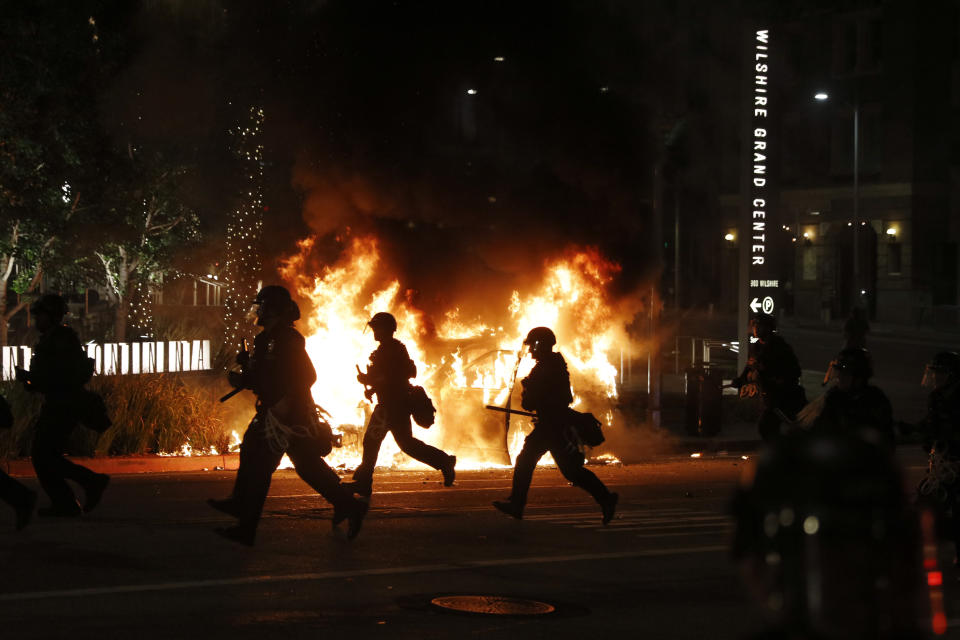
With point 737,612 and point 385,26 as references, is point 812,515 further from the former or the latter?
point 385,26

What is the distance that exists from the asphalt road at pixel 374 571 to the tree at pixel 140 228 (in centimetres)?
1121

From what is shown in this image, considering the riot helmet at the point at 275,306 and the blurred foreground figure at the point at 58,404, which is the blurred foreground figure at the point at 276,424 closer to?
the riot helmet at the point at 275,306

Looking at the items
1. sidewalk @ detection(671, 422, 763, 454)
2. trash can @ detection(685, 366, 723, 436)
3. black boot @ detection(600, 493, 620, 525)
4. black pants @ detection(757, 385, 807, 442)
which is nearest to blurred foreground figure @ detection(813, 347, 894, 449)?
black boot @ detection(600, 493, 620, 525)

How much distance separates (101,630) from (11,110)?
13.8 meters

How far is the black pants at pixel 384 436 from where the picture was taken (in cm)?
1053

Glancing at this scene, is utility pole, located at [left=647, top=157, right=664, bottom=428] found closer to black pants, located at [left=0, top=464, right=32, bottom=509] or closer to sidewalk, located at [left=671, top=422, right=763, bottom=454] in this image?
sidewalk, located at [left=671, top=422, right=763, bottom=454]

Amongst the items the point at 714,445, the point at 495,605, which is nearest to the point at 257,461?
the point at 495,605

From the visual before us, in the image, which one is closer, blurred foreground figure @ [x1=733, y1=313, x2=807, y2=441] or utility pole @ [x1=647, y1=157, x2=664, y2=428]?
blurred foreground figure @ [x1=733, y1=313, x2=807, y2=441]

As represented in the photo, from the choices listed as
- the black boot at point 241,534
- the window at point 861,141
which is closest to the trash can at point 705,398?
the black boot at point 241,534

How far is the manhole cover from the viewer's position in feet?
22.4

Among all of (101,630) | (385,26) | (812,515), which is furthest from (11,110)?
(812,515)

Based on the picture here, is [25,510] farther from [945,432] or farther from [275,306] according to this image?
[945,432]

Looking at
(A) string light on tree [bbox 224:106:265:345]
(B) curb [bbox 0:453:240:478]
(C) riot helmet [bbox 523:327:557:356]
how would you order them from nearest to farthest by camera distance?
(C) riot helmet [bbox 523:327:557:356] < (B) curb [bbox 0:453:240:478] < (A) string light on tree [bbox 224:106:265:345]

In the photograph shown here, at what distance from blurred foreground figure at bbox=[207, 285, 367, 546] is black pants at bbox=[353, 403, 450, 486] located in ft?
5.92
